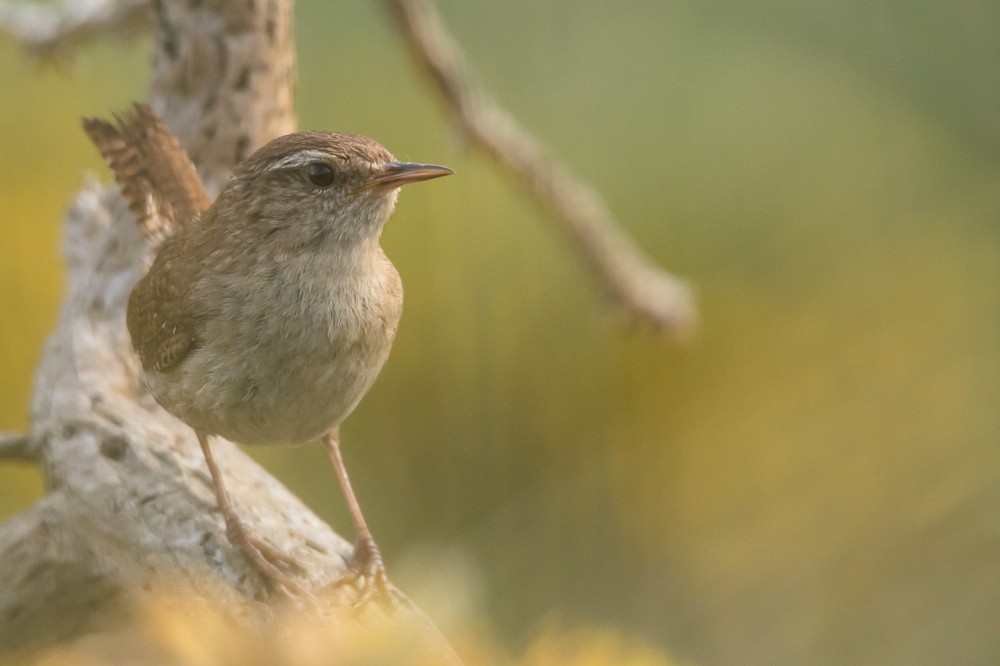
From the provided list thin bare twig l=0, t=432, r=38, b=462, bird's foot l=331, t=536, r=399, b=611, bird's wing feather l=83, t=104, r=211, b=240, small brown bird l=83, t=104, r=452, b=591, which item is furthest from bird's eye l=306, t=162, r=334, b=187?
thin bare twig l=0, t=432, r=38, b=462

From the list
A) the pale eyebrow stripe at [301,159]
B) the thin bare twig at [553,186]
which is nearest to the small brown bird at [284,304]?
the pale eyebrow stripe at [301,159]

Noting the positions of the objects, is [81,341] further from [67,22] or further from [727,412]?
[727,412]

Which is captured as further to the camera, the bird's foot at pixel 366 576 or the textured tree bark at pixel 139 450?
the textured tree bark at pixel 139 450

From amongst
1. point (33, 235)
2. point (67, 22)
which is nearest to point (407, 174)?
point (33, 235)

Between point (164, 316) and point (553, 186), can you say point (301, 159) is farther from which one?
point (553, 186)

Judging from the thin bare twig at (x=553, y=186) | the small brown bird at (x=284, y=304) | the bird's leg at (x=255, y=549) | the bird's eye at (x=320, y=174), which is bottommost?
the bird's leg at (x=255, y=549)

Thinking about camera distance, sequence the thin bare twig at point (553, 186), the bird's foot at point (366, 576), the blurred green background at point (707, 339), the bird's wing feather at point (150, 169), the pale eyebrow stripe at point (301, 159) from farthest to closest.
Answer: the thin bare twig at point (553, 186) < the bird's wing feather at point (150, 169) < the pale eyebrow stripe at point (301, 159) < the bird's foot at point (366, 576) < the blurred green background at point (707, 339)

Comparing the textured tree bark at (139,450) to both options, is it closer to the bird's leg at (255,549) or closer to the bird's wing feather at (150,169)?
the bird's leg at (255,549)
